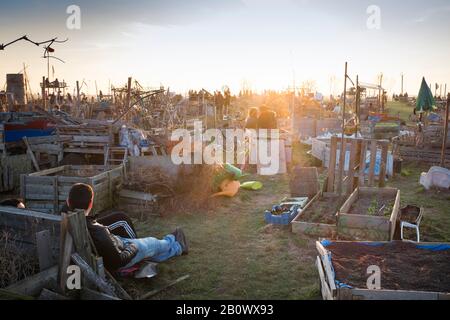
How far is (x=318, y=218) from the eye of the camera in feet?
24.6

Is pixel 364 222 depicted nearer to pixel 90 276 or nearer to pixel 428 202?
pixel 428 202

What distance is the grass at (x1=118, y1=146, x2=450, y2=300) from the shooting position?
5.17 m

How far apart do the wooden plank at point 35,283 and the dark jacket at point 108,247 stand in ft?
2.01

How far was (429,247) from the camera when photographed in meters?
5.47

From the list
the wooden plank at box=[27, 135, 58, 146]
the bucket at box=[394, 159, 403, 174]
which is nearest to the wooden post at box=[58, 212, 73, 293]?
the wooden plank at box=[27, 135, 58, 146]

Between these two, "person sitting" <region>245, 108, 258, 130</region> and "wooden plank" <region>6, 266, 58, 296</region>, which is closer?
"wooden plank" <region>6, 266, 58, 296</region>

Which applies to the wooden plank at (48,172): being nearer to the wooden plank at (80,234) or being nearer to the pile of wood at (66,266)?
the pile of wood at (66,266)

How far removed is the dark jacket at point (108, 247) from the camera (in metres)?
4.84

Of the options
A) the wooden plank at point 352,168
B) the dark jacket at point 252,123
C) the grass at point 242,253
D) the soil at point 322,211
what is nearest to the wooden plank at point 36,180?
the grass at point 242,253

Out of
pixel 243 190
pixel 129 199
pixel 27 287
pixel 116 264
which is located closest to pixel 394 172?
pixel 243 190

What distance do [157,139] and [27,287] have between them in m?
7.37

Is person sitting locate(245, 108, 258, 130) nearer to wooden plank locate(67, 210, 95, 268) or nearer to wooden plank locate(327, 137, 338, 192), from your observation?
wooden plank locate(327, 137, 338, 192)
